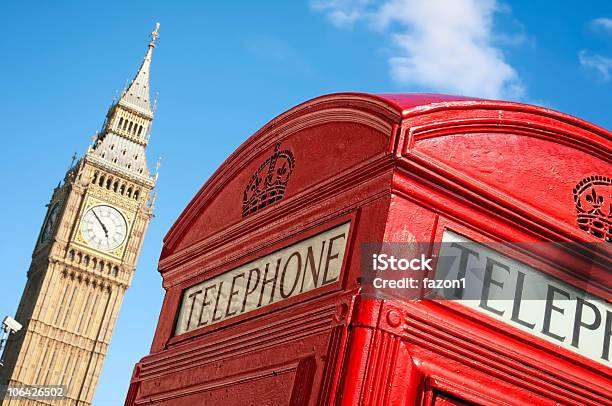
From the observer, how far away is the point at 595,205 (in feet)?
7.30

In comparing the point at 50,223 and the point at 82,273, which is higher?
the point at 50,223

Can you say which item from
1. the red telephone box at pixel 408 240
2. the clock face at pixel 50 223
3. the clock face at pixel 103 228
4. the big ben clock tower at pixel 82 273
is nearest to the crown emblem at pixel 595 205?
the red telephone box at pixel 408 240

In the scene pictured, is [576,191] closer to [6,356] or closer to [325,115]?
[325,115]

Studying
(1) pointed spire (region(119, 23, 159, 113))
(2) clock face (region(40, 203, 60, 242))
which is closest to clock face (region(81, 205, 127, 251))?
(2) clock face (region(40, 203, 60, 242))

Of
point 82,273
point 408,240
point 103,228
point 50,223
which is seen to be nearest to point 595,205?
point 408,240

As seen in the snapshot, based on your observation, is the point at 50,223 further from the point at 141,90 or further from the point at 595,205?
the point at 595,205

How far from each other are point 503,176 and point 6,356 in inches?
1912

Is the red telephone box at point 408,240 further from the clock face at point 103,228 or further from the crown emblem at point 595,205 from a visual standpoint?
the clock face at point 103,228

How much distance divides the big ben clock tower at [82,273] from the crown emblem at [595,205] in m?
44.3

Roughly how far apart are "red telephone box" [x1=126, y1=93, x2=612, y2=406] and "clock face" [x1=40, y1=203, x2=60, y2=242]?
4715 centimetres

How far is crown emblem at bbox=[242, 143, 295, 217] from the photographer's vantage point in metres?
2.47

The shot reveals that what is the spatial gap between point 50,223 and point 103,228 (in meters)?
3.58

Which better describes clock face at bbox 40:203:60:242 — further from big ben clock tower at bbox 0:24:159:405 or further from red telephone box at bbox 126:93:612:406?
red telephone box at bbox 126:93:612:406

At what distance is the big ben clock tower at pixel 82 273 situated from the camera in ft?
148
